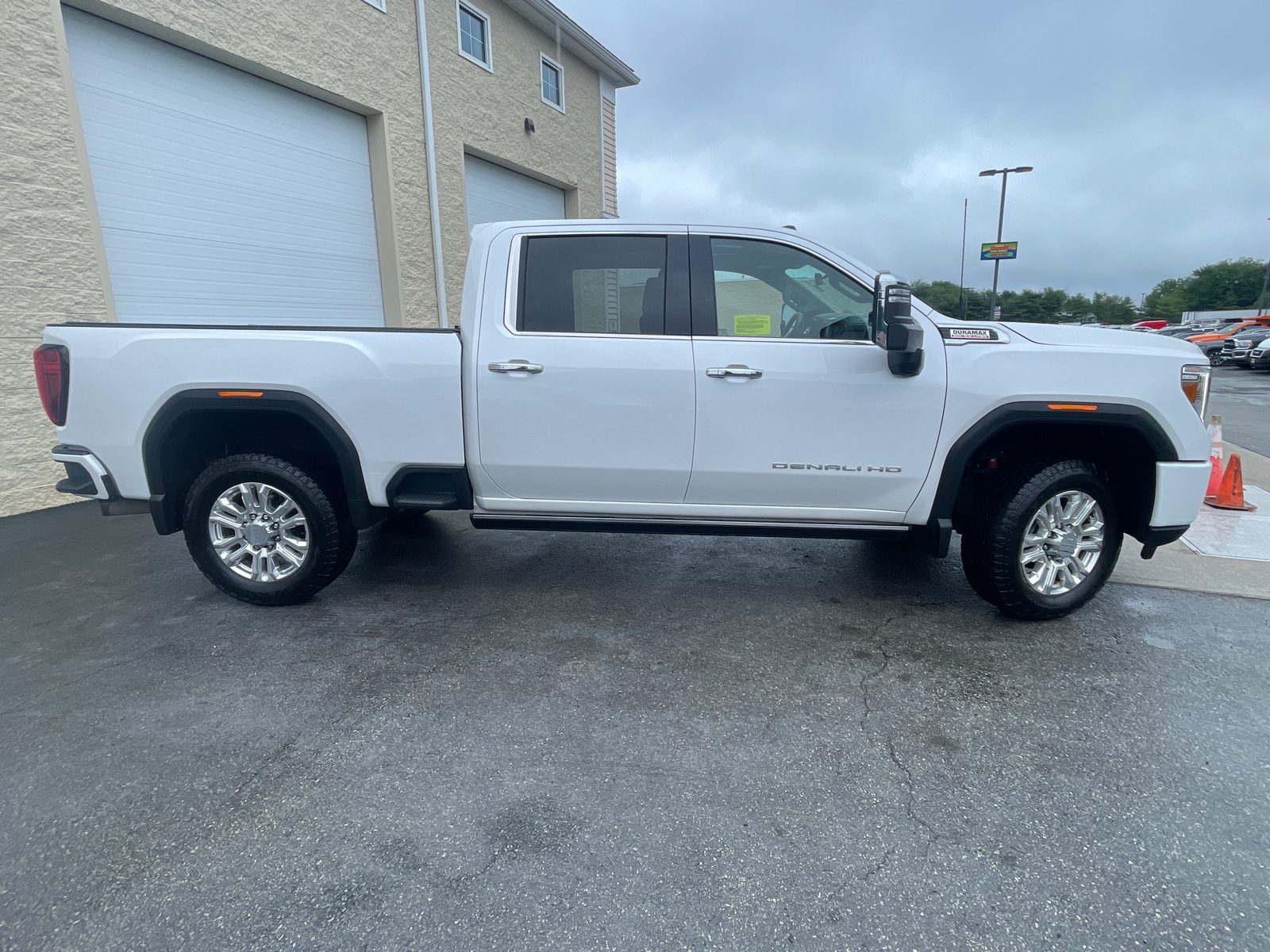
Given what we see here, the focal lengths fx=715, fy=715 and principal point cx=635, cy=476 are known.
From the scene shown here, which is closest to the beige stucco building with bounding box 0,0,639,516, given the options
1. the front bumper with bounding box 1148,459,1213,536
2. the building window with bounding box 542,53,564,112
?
the building window with bounding box 542,53,564,112

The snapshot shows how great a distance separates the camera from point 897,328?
321 centimetres

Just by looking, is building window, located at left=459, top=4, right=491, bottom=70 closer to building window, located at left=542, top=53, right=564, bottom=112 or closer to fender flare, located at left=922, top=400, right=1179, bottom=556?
building window, located at left=542, top=53, right=564, bottom=112

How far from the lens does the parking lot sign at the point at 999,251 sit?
32.7m

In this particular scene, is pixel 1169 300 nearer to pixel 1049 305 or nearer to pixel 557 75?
pixel 1049 305

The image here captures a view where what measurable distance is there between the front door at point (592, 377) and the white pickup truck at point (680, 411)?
12mm

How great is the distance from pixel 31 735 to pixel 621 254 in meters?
3.33

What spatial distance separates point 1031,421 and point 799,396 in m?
1.12

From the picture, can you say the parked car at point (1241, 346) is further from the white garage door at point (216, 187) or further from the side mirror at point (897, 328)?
the white garage door at point (216, 187)

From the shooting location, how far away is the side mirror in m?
3.14

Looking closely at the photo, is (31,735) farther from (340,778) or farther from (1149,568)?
(1149,568)

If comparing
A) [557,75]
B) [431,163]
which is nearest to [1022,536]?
[431,163]

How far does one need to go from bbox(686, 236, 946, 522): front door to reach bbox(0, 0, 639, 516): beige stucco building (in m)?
5.83

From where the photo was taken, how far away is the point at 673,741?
8.99 ft

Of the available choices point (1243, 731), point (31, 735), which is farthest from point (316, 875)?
point (1243, 731)
